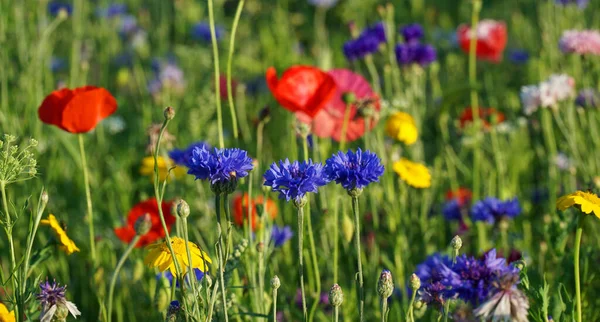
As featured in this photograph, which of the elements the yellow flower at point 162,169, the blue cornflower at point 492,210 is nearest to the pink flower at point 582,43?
the blue cornflower at point 492,210

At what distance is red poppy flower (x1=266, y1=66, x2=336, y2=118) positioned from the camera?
1669 millimetres

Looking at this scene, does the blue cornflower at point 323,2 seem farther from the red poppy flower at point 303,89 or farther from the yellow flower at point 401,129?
the red poppy flower at point 303,89

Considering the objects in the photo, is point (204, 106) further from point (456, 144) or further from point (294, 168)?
point (294, 168)

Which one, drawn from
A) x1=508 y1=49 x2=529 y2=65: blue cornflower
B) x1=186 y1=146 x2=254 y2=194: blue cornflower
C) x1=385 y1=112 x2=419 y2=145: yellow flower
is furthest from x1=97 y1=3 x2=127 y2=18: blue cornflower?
x1=186 y1=146 x2=254 y2=194: blue cornflower

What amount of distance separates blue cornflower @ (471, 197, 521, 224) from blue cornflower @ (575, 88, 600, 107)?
537 millimetres

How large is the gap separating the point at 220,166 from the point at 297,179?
11 centimetres

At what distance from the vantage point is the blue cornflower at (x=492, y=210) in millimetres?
1823

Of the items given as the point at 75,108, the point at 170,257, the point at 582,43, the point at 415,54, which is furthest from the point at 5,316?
the point at 582,43

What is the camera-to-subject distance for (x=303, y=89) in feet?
5.52

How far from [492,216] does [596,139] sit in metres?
0.56

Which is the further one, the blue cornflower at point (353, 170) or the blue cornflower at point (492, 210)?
the blue cornflower at point (492, 210)

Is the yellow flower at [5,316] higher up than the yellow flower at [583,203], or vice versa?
the yellow flower at [583,203]

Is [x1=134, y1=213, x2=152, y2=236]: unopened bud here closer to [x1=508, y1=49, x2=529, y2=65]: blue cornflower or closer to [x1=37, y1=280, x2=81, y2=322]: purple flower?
[x1=37, y1=280, x2=81, y2=322]: purple flower

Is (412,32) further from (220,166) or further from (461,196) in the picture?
(220,166)
